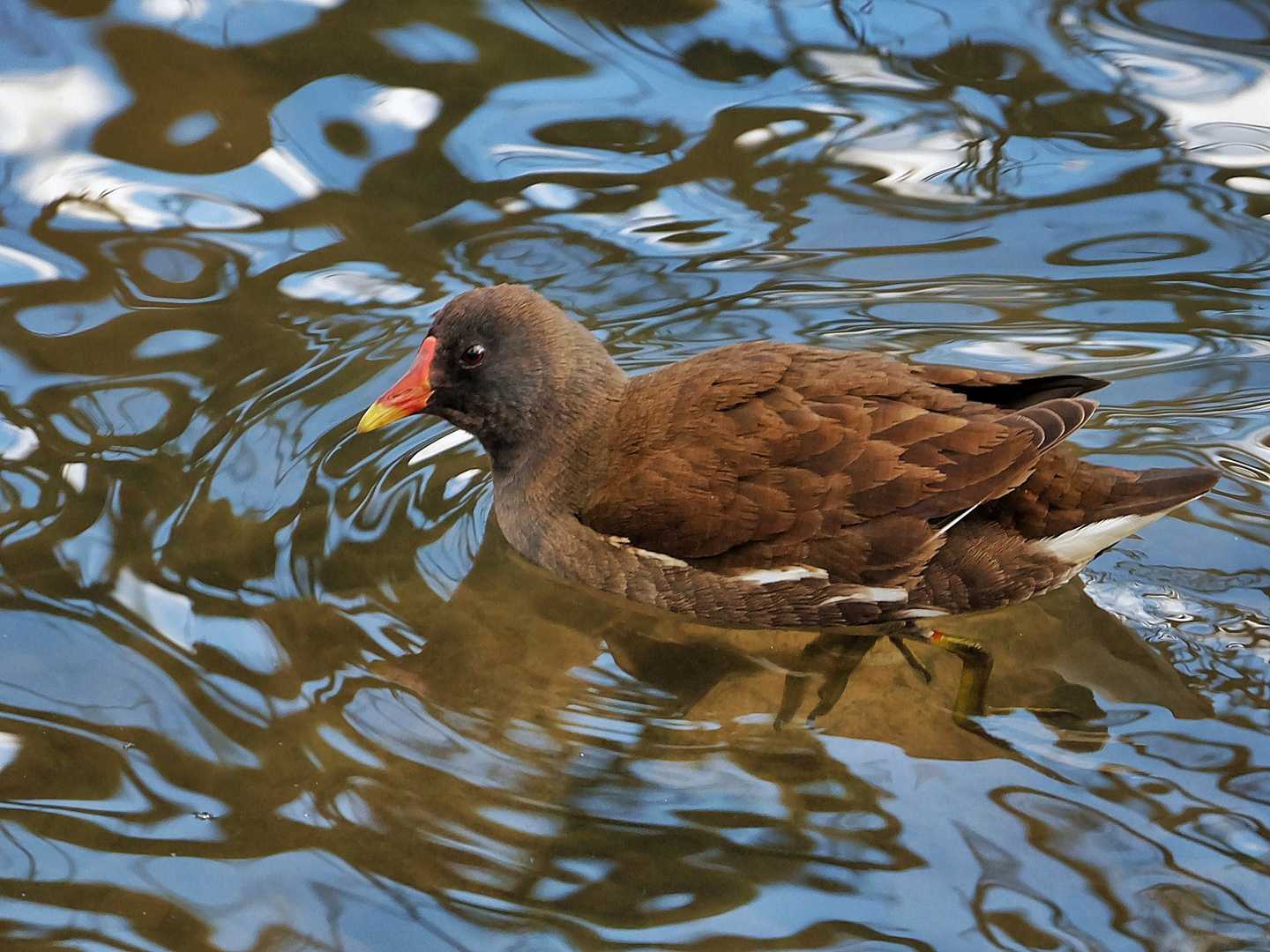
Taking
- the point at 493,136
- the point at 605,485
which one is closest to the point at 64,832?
the point at 605,485

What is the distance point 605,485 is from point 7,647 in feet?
6.04

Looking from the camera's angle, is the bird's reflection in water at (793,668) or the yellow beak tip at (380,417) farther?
the yellow beak tip at (380,417)

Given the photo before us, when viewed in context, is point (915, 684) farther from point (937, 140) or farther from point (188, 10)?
point (188, 10)

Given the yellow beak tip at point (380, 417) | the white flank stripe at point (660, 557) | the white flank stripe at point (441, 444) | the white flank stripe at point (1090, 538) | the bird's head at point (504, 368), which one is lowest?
the white flank stripe at point (660, 557)

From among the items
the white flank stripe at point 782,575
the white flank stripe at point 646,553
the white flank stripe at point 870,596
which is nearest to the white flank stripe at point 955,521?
the white flank stripe at point 870,596

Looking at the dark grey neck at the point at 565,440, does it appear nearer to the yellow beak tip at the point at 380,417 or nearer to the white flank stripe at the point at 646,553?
the white flank stripe at the point at 646,553

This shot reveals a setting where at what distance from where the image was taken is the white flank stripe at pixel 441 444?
500cm

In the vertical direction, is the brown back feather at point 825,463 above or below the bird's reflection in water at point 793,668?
above

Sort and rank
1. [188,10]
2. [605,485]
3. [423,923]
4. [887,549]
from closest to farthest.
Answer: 1. [423,923]
2. [887,549]
3. [605,485]
4. [188,10]

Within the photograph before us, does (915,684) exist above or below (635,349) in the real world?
below

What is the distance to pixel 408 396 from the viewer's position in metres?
4.49

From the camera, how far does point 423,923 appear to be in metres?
3.26

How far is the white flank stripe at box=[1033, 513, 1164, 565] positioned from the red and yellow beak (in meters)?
1.97

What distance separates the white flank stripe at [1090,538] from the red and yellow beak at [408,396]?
6.46ft
